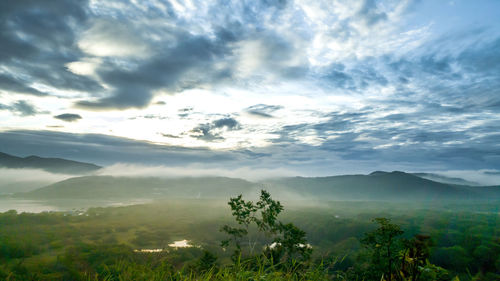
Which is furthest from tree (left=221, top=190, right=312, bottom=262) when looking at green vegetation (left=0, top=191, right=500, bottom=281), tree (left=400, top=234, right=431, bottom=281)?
tree (left=400, top=234, right=431, bottom=281)

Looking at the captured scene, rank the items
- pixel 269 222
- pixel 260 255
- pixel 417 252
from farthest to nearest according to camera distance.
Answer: pixel 269 222 → pixel 260 255 → pixel 417 252

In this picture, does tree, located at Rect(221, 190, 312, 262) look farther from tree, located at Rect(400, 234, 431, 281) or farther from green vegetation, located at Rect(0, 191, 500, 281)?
tree, located at Rect(400, 234, 431, 281)

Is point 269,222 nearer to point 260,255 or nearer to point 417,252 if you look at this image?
point 260,255

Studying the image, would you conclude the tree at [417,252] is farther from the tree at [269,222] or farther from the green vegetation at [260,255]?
the tree at [269,222]

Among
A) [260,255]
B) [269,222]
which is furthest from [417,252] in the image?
[269,222]

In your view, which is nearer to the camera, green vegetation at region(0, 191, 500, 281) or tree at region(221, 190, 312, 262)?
green vegetation at region(0, 191, 500, 281)

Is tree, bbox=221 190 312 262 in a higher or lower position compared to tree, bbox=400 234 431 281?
lower

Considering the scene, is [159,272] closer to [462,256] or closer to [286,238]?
[286,238]

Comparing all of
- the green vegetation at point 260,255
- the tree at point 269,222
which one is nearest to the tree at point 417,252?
A: the green vegetation at point 260,255

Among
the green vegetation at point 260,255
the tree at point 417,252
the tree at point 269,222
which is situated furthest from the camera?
the tree at point 269,222

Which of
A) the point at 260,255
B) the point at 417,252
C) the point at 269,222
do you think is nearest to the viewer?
the point at 417,252

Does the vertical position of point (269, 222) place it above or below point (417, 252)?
below

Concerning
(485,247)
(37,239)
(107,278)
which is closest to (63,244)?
(37,239)

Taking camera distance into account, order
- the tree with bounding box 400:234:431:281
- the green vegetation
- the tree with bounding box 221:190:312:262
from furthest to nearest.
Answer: the tree with bounding box 221:190:312:262
the green vegetation
the tree with bounding box 400:234:431:281
